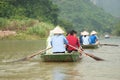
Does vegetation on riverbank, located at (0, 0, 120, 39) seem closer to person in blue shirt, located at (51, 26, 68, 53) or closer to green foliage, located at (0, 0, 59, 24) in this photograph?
green foliage, located at (0, 0, 59, 24)

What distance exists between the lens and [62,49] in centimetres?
1439

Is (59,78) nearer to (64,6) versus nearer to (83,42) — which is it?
(83,42)

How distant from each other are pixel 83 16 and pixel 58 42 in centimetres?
12173

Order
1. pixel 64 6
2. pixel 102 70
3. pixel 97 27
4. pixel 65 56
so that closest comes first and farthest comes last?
pixel 102 70 → pixel 65 56 → pixel 97 27 → pixel 64 6

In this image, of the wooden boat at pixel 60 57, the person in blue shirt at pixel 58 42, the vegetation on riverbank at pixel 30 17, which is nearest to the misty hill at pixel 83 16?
the vegetation on riverbank at pixel 30 17

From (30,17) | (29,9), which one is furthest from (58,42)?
(29,9)

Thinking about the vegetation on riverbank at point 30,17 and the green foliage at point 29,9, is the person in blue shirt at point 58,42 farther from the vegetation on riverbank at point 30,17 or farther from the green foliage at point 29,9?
the green foliage at point 29,9

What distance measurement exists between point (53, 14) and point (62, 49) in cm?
5843

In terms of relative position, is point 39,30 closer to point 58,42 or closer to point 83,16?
point 58,42

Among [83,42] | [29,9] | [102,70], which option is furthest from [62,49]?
[29,9]

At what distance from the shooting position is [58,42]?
14391 millimetres

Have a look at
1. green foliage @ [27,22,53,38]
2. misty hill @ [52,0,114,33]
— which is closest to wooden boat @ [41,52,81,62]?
green foliage @ [27,22,53,38]

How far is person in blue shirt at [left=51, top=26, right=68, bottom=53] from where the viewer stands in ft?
47.1

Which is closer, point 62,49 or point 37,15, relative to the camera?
point 62,49
